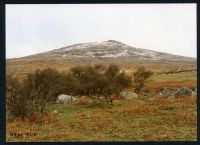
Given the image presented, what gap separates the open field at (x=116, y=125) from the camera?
11.3 metres

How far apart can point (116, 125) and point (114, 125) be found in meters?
0.07

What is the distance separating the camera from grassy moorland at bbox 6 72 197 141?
11.3 meters

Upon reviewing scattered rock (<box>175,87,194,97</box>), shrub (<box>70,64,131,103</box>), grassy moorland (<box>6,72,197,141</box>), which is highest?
grassy moorland (<box>6,72,197,141</box>)

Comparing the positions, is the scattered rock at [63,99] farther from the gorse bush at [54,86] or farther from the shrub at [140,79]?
the shrub at [140,79]

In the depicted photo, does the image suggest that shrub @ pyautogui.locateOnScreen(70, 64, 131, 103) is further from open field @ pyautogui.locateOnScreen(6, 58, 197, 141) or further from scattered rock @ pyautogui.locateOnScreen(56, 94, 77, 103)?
open field @ pyautogui.locateOnScreen(6, 58, 197, 141)

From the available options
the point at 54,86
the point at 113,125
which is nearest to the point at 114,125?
the point at 113,125

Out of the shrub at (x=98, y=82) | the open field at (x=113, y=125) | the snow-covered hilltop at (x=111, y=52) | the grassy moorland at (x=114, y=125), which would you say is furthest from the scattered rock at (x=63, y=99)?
the snow-covered hilltop at (x=111, y=52)

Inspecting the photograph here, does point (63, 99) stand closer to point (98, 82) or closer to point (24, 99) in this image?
point (98, 82)

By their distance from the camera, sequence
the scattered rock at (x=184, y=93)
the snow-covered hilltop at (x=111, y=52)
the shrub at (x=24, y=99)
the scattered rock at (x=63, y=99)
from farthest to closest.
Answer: the snow-covered hilltop at (x=111, y=52) < the scattered rock at (x=184, y=93) < the scattered rock at (x=63, y=99) < the shrub at (x=24, y=99)

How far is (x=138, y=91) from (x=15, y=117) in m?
13.5

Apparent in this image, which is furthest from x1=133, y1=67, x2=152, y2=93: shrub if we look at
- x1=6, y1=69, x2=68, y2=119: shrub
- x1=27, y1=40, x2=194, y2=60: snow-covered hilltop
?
x1=27, y1=40, x2=194, y2=60: snow-covered hilltop

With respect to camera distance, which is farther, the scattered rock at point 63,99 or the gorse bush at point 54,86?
the scattered rock at point 63,99

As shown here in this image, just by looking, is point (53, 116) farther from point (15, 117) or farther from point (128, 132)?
point (128, 132)

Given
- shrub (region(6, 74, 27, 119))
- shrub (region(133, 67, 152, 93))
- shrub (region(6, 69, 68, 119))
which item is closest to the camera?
shrub (region(6, 69, 68, 119))
